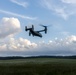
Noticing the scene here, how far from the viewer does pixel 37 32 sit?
62.4 metres
